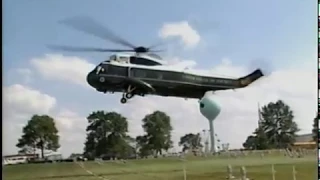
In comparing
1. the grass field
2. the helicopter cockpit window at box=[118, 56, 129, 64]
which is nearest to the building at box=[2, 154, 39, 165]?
the grass field

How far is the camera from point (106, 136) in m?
2.30

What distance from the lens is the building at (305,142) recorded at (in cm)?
242

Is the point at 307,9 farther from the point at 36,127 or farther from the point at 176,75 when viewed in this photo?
the point at 36,127

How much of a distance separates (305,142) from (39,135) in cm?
112

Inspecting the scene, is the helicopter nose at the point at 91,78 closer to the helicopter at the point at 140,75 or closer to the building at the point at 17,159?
the helicopter at the point at 140,75

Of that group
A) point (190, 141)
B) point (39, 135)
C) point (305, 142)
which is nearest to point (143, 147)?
point (190, 141)

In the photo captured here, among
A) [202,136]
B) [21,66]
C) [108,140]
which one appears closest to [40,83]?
[21,66]

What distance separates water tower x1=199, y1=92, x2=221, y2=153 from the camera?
2357mm

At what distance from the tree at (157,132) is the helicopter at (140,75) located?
10 centimetres

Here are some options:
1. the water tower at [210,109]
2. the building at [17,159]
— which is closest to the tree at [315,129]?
the water tower at [210,109]

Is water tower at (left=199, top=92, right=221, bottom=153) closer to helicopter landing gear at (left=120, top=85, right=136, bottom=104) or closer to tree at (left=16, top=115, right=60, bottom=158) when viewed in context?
helicopter landing gear at (left=120, top=85, right=136, bottom=104)

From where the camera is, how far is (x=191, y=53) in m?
2.35

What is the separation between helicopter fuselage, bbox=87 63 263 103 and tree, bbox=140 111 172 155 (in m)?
0.10

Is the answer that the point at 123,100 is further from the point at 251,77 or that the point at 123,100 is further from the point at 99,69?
the point at 251,77
